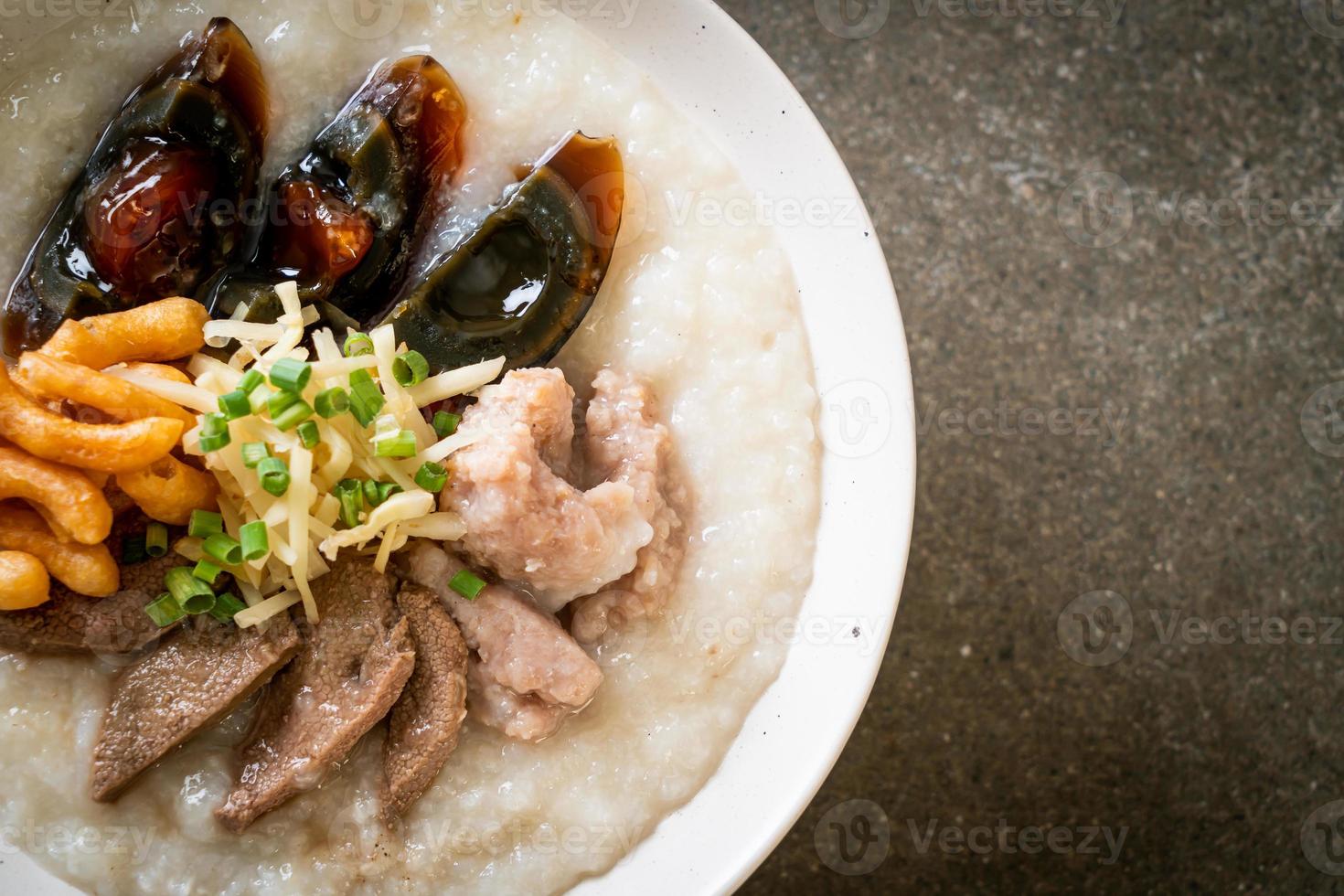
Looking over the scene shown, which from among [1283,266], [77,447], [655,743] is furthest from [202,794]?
[1283,266]

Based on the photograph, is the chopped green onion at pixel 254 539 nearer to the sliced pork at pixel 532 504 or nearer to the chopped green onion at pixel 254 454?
the chopped green onion at pixel 254 454

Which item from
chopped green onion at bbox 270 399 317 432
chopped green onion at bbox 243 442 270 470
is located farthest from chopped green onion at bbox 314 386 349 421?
chopped green onion at bbox 243 442 270 470

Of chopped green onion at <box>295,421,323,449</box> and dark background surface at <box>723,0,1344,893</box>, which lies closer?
chopped green onion at <box>295,421,323,449</box>

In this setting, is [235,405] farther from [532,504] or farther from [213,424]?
[532,504]

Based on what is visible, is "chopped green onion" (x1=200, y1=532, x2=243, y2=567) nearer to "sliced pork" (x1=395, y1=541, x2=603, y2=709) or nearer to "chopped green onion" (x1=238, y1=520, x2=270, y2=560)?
"chopped green onion" (x1=238, y1=520, x2=270, y2=560)

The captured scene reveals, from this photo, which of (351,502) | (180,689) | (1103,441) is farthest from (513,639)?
(1103,441)

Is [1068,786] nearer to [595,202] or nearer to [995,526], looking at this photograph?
[995,526]

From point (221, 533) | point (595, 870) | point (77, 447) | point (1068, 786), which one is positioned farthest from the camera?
point (1068, 786)
